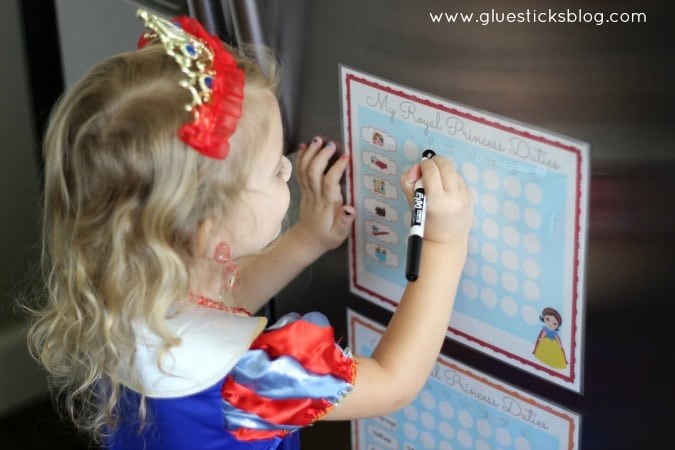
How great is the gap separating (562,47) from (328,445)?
688mm

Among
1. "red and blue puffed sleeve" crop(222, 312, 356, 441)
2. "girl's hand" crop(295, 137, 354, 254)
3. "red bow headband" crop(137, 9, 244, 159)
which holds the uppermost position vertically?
"red bow headband" crop(137, 9, 244, 159)

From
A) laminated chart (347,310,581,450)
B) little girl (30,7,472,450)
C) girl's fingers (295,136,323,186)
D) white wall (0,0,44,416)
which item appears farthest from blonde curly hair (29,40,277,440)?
white wall (0,0,44,416)

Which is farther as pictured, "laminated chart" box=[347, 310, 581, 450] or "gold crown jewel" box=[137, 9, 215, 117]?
"laminated chart" box=[347, 310, 581, 450]

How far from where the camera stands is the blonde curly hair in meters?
0.89

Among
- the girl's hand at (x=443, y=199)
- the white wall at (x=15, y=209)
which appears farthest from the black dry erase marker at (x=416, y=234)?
the white wall at (x=15, y=209)

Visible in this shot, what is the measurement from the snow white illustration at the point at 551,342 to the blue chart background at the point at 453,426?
0.29 feet

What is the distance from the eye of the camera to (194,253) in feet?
3.17

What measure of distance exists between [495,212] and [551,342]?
0.43ft

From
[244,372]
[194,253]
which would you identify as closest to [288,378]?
[244,372]

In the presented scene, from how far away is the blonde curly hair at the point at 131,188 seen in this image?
0.89 m

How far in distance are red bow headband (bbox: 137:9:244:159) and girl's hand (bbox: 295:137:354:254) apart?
0.71 ft

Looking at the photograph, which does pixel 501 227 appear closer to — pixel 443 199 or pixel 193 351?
pixel 443 199

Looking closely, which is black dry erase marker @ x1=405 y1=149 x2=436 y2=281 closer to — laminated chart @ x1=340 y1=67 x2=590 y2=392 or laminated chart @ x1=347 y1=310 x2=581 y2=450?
laminated chart @ x1=340 y1=67 x2=590 y2=392

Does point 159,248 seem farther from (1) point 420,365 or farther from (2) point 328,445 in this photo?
(2) point 328,445
